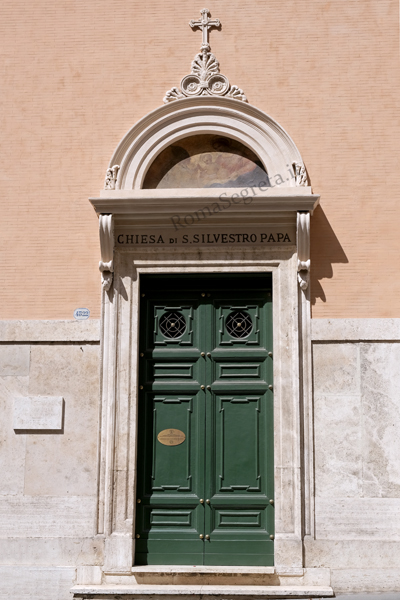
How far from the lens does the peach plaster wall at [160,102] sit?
316 inches

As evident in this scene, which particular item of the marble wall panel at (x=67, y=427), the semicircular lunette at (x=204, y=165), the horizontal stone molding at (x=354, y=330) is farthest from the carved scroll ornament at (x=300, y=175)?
the marble wall panel at (x=67, y=427)

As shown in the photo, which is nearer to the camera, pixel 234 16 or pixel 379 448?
pixel 379 448

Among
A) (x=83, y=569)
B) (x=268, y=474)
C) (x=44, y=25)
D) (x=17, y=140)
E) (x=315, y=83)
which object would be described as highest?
(x=44, y=25)

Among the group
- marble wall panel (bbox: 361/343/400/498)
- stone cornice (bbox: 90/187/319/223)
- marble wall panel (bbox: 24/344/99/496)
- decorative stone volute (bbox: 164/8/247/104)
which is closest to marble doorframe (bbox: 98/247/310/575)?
marble wall panel (bbox: 24/344/99/496)

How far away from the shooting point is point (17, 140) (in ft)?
27.5

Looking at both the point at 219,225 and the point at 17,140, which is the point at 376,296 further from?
the point at 17,140

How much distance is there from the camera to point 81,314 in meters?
8.05

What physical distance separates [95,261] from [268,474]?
2.91 metres

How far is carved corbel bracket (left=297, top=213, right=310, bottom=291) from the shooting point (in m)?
7.76

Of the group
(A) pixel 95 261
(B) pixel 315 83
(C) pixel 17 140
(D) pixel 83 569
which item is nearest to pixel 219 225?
(A) pixel 95 261

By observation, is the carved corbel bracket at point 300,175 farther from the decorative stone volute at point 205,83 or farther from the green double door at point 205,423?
the green double door at point 205,423

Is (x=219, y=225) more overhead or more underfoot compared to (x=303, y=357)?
more overhead

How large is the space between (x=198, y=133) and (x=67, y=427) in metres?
3.46

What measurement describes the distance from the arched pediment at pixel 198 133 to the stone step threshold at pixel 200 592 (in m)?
4.11
